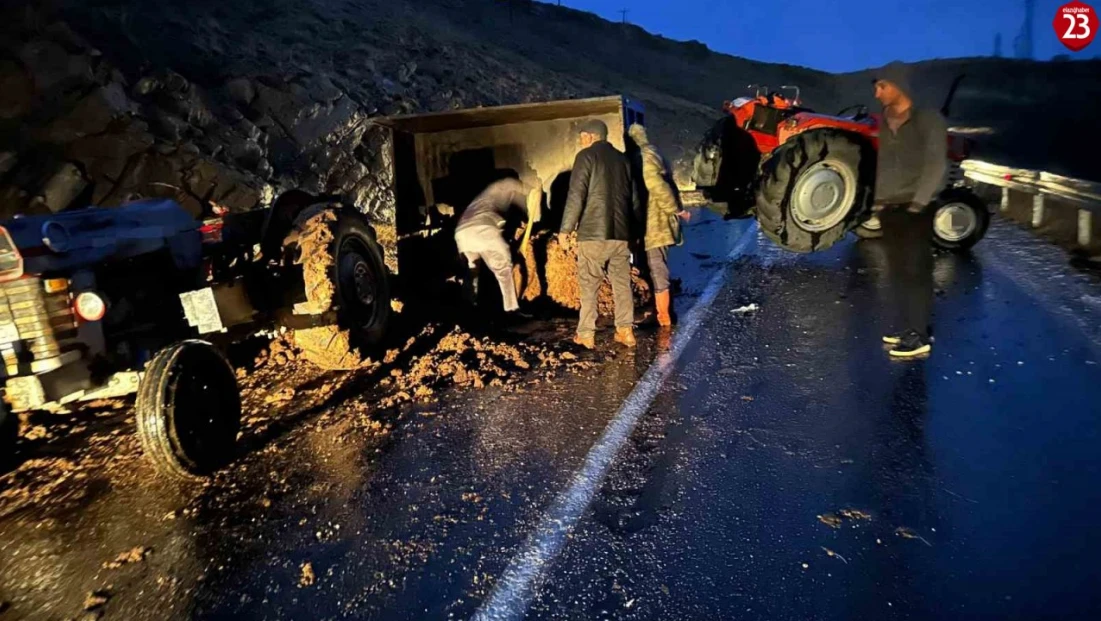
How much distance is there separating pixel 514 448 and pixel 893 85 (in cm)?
376

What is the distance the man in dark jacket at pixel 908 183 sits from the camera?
4902 millimetres

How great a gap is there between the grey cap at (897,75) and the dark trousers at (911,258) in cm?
87

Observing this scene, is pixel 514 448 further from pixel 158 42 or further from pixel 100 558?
pixel 158 42

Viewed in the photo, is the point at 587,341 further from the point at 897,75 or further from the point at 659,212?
the point at 897,75

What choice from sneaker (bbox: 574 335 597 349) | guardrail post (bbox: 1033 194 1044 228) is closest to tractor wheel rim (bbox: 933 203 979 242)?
guardrail post (bbox: 1033 194 1044 228)

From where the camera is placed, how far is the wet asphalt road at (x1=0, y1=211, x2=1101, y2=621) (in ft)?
9.25

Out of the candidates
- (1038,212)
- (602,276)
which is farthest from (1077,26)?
(602,276)

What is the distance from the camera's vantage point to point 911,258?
5.07 metres

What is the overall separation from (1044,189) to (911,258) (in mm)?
7403

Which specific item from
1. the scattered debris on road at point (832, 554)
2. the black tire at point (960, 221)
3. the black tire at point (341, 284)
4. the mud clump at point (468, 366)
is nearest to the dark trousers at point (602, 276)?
the mud clump at point (468, 366)

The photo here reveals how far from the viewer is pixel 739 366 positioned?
213 inches

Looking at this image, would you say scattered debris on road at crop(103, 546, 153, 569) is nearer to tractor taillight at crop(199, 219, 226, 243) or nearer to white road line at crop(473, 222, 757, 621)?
white road line at crop(473, 222, 757, 621)

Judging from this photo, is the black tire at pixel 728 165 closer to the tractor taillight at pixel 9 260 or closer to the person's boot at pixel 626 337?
the person's boot at pixel 626 337

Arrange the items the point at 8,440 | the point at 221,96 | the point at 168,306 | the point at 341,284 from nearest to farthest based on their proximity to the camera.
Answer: the point at 8,440, the point at 168,306, the point at 341,284, the point at 221,96
